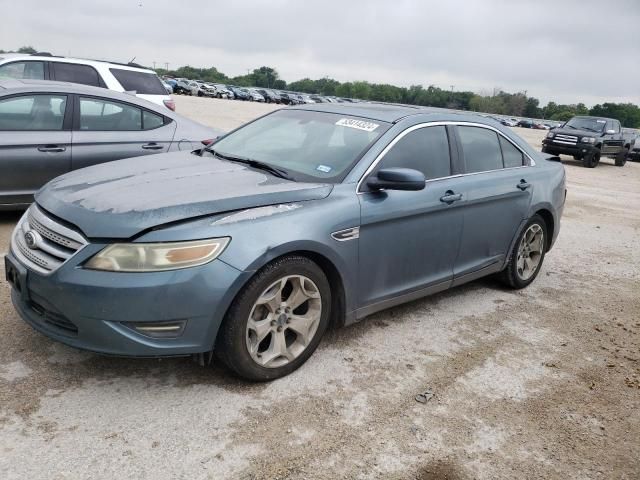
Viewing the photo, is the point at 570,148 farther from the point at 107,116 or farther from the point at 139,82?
the point at 107,116

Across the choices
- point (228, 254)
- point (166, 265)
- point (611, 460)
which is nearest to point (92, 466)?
point (166, 265)

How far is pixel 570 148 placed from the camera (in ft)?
62.5

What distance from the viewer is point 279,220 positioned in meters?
3.15

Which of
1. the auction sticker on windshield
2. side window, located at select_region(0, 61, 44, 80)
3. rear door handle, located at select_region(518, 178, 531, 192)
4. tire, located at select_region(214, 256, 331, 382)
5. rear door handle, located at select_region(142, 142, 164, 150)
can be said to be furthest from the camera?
side window, located at select_region(0, 61, 44, 80)

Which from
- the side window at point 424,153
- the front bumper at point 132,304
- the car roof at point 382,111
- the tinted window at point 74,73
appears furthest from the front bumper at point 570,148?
the front bumper at point 132,304

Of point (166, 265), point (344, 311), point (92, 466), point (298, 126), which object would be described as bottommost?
point (92, 466)

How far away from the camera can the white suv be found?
28.0 ft

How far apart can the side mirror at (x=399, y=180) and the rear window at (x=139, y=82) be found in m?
6.74

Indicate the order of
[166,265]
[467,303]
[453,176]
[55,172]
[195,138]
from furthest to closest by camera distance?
[195,138], [55,172], [467,303], [453,176], [166,265]

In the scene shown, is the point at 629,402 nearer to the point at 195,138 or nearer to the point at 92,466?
the point at 92,466

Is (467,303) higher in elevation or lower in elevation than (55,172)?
lower

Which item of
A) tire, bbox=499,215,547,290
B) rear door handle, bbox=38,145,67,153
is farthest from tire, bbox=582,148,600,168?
rear door handle, bbox=38,145,67,153

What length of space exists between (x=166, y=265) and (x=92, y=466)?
0.94m

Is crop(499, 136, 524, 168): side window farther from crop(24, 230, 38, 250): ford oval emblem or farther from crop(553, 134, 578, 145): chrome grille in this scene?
crop(553, 134, 578, 145): chrome grille
